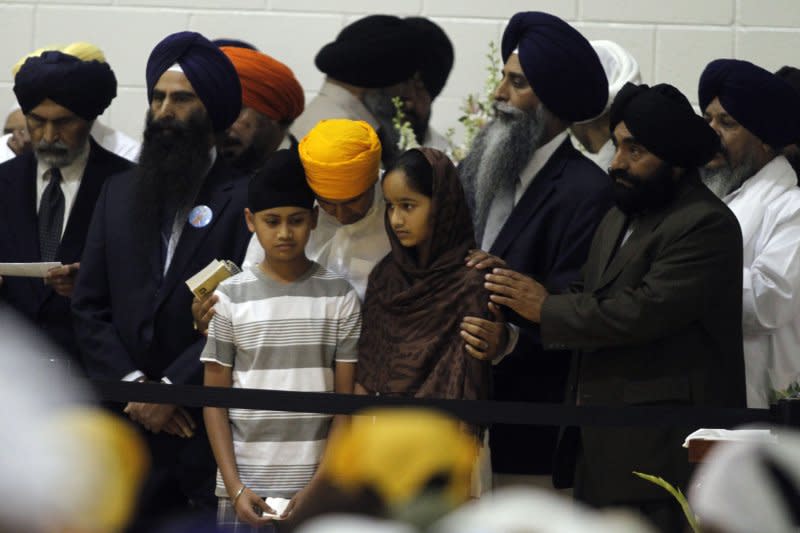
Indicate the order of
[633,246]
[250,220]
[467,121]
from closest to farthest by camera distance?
[633,246] → [250,220] → [467,121]

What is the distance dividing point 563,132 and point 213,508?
54.4 inches

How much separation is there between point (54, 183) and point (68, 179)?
0.17 feet

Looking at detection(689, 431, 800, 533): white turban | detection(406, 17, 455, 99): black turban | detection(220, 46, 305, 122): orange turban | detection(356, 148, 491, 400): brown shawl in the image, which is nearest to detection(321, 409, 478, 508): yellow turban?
detection(689, 431, 800, 533): white turban

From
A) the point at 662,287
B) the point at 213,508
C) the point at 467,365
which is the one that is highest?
the point at 662,287

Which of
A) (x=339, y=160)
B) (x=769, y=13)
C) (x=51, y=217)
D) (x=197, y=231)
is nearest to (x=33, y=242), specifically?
(x=51, y=217)

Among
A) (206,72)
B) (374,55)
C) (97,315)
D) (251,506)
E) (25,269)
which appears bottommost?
(251,506)

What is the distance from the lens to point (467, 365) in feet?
11.2

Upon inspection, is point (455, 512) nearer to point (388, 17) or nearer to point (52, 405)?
point (52, 405)

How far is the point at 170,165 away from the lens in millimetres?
3957

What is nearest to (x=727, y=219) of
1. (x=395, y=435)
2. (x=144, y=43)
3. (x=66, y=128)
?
(x=66, y=128)

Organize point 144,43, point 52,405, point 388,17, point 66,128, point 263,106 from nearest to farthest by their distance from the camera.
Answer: point 52,405, point 66,128, point 263,106, point 388,17, point 144,43

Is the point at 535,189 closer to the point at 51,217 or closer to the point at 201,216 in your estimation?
the point at 201,216

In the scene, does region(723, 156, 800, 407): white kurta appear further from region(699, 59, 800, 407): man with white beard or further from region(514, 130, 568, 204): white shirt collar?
region(514, 130, 568, 204): white shirt collar

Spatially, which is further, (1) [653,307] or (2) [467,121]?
(2) [467,121]
